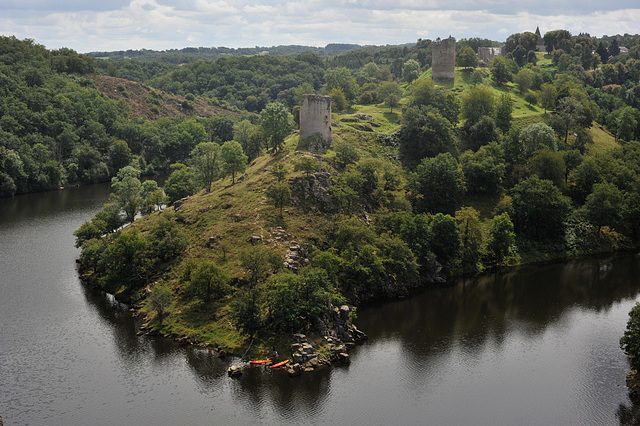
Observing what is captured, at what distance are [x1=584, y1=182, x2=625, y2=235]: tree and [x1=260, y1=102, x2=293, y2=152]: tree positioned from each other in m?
40.1

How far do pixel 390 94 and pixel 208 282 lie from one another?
219ft

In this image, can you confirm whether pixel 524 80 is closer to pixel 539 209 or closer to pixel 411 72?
pixel 411 72

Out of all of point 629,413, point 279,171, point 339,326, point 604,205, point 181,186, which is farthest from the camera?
point 181,186

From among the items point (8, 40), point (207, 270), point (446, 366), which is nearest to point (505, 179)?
point (446, 366)

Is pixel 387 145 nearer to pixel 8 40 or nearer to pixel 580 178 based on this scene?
pixel 580 178

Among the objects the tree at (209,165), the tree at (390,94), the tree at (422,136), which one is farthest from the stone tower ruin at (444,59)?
the tree at (209,165)

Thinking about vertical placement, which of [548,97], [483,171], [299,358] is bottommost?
[299,358]

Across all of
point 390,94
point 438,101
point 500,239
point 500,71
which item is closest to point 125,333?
point 500,239

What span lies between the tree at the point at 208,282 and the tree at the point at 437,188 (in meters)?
30.3

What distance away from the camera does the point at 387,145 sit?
87.9m

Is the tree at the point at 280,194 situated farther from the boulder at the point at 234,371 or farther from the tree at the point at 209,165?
the boulder at the point at 234,371

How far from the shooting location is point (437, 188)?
71.9 meters

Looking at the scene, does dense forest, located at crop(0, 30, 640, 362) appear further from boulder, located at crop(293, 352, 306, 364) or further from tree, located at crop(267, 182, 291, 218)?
boulder, located at crop(293, 352, 306, 364)

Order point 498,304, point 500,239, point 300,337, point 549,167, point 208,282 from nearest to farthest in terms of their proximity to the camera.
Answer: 1. point 300,337
2. point 208,282
3. point 498,304
4. point 500,239
5. point 549,167
